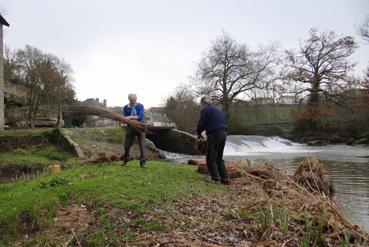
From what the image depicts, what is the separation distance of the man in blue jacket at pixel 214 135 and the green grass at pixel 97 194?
1.53 feet

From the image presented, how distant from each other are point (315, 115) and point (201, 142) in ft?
138

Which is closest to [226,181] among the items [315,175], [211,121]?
[211,121]

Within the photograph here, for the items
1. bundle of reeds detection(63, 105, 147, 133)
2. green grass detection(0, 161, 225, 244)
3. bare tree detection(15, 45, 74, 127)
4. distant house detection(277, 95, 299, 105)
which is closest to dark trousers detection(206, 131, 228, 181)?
green grass detection(0, 161, 225, 244)

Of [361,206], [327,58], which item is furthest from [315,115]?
[361,206]

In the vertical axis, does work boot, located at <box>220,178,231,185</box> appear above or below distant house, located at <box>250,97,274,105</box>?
below

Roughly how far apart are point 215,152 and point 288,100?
1835 inches

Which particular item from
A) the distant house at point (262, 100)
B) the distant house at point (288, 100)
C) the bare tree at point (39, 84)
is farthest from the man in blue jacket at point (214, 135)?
the distant house at point (288, 100)

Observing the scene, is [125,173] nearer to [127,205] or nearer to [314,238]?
[127,205]

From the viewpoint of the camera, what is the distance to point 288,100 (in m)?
54.4

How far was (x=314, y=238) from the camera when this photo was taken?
18.7ft

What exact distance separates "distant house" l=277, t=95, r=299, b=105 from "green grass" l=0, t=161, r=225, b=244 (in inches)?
1702

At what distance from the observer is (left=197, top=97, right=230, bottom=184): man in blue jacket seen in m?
9.68

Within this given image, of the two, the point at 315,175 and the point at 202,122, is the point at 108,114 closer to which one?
the point at 202,122

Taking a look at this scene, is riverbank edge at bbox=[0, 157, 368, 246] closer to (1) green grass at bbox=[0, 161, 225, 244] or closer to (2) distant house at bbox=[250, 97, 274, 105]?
(1) green grass at bbox=[0, 161, 225, 244]
